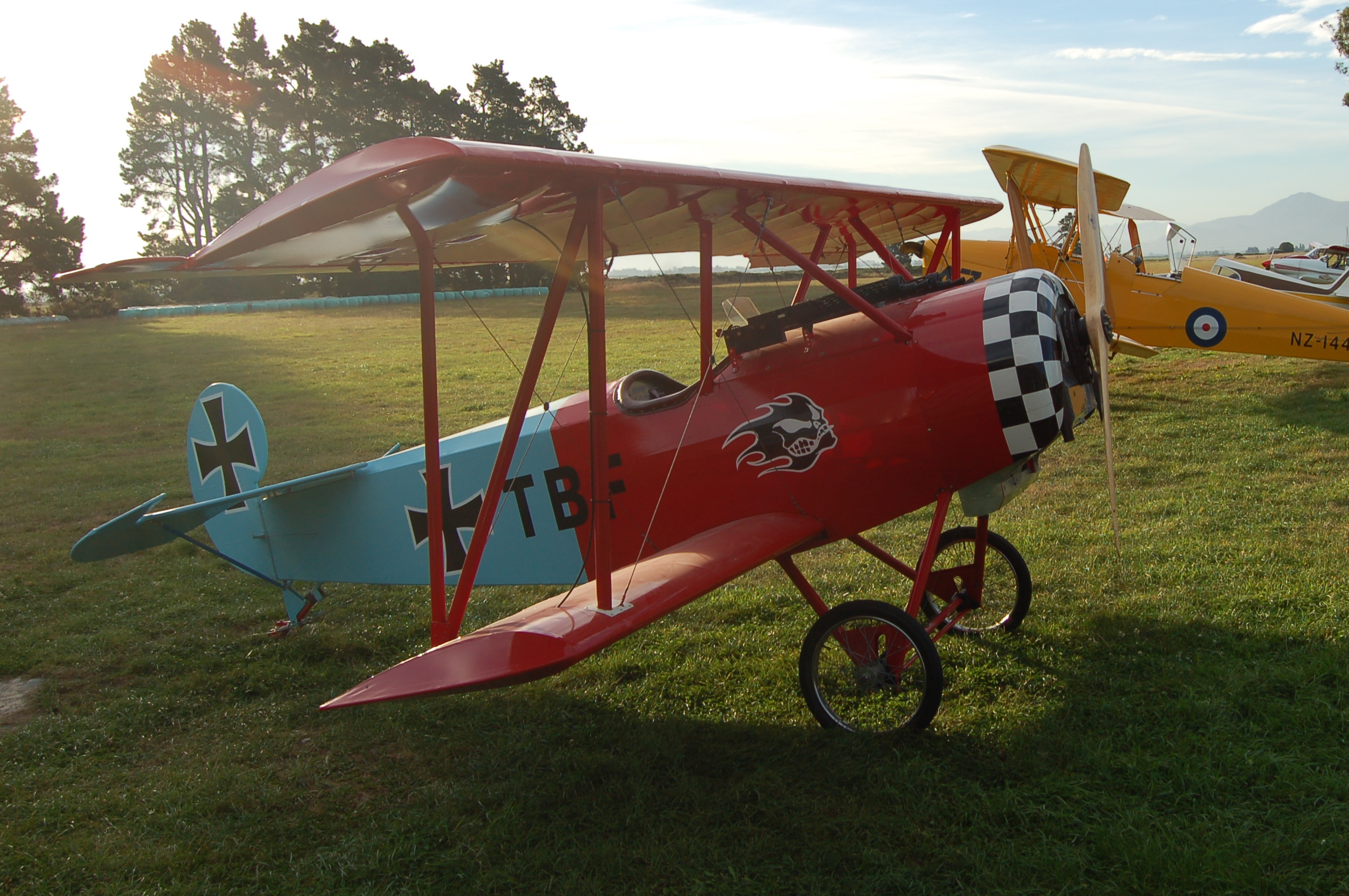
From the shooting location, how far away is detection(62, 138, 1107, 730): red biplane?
346cm

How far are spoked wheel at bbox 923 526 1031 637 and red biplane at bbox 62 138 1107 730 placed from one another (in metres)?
0.02

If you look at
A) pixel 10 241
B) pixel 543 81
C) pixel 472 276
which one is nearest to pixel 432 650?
pixel 472 276

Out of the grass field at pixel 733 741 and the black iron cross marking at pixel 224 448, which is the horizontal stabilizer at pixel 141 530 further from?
the black iron cross marking at pixel 224 448

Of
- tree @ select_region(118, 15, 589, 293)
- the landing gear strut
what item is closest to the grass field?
the landing gear strut

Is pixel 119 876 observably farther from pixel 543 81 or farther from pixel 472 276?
pixel 543 81

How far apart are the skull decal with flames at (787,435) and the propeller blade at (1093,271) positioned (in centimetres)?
122

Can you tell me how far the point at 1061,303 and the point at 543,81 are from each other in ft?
155

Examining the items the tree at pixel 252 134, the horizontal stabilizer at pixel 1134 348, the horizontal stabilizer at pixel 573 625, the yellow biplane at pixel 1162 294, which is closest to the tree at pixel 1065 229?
the yellow biplane at pixel 1162 294

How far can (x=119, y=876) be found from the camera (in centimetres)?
333

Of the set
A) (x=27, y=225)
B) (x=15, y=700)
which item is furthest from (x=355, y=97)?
(x=15, y=700)

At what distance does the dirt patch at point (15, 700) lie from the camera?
4.62 metres

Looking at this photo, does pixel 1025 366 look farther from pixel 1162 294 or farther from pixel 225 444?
pixel 1162 294

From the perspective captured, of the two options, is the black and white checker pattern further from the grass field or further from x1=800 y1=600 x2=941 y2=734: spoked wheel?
the grass field

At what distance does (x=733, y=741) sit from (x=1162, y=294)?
913 centimetres
